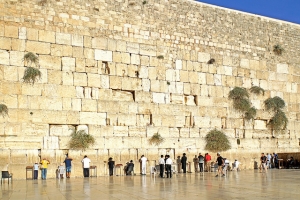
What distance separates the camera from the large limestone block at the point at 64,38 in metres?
15.0

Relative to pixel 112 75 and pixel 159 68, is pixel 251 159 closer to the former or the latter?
pixel 159 68

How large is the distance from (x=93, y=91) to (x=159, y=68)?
2994mm

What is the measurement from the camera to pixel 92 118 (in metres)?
15.1

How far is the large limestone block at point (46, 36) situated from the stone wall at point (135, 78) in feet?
0.11

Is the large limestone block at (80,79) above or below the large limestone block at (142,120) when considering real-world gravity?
above

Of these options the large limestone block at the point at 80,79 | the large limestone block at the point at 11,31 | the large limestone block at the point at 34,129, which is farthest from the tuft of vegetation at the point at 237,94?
the large limestone block at the point at 11,31

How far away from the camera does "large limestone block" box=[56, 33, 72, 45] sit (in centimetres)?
1496

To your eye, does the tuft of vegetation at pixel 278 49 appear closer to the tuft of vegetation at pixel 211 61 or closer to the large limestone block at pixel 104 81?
the tuft of vegetation at pixel 211 61

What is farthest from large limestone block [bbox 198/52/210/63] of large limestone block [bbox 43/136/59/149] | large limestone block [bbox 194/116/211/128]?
large limestone block [bbox 43/136/59/149]

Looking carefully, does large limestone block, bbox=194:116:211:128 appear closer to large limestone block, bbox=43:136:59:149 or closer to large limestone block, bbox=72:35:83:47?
large limestone block, bbox=72:35:83:47

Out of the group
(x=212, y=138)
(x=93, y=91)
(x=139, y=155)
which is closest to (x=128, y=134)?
(x=139, y=155)

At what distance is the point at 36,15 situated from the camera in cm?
1466

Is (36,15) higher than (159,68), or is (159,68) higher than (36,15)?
(36,15)

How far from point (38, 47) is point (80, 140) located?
135 inches
